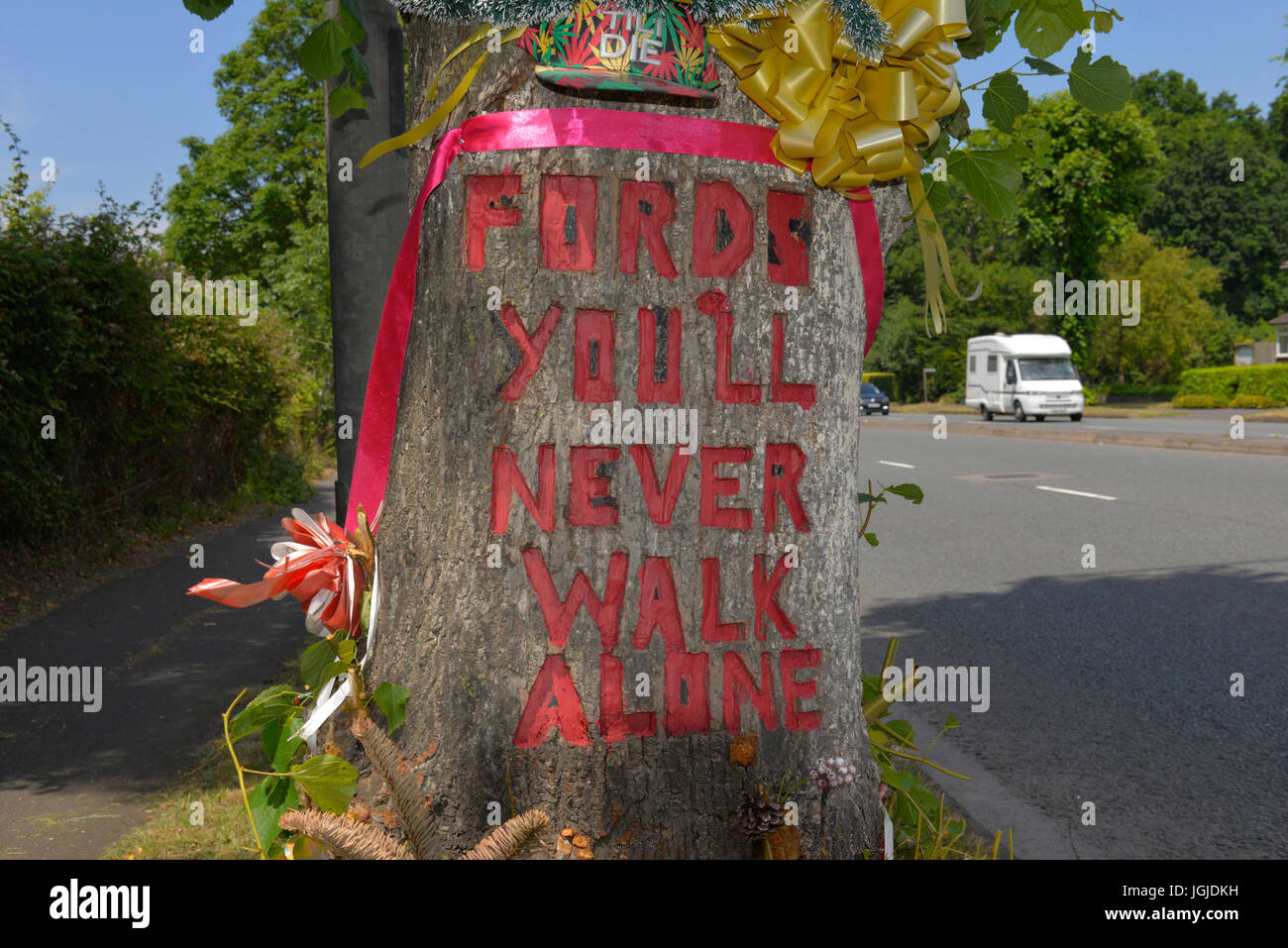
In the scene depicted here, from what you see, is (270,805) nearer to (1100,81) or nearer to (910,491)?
(910,491)

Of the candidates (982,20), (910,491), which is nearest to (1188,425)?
(910,491)

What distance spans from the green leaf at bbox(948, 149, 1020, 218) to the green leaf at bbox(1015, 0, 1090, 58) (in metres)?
0.24

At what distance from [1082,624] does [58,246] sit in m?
8.06

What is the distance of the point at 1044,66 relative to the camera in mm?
2559

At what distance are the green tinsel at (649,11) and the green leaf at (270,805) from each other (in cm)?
158

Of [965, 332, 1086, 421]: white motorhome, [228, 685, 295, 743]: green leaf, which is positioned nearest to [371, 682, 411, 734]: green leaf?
[228, 685, 295, 743]: green leaf

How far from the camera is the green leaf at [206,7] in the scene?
2295mm

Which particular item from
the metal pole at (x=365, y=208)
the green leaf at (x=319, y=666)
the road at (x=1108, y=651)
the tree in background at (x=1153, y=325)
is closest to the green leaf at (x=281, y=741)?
the green leaf at (x=319, y=666)

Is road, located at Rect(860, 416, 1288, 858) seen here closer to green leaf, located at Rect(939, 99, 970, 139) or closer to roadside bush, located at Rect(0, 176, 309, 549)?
green leaf, located at Rect(939, 99, 970, 139)

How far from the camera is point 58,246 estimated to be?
8.74 m

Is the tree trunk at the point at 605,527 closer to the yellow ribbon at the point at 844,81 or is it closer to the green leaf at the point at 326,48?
the yellow ribbon at the point at 844,81

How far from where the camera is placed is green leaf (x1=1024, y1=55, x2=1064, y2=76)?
8.38 feet

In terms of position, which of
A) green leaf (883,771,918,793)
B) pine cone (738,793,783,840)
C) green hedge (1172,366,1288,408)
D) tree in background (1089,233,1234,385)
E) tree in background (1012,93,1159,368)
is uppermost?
tree in background (1012,93,1159,368)
